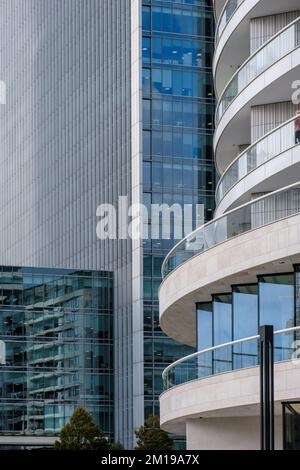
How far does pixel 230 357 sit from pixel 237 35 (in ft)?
49.6

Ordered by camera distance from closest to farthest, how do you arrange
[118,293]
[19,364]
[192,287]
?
[192,287] < [19,364] < [118,293]

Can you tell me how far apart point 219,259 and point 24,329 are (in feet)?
238

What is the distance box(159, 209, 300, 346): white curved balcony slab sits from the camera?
29.3 meters

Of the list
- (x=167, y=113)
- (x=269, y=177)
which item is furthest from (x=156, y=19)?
(x=269, y=177)

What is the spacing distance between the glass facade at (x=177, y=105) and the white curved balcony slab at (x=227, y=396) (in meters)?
74.5

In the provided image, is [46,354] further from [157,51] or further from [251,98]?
[251,98]

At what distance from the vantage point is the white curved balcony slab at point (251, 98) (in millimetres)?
35969

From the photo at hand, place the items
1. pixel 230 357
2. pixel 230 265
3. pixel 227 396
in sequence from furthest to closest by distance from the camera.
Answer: pixel 230 265 < pixel 230 357 < pixel 227 396

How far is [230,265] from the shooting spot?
3212 cm

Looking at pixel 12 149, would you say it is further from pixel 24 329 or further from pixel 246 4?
pixel 246 4

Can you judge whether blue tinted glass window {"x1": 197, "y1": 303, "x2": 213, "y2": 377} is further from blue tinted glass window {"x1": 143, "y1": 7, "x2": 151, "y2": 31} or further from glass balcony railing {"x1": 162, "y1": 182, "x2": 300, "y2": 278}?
blue tinted glass window {"x1": 143, "y1": 7, "x2": 151, "y2": 31}

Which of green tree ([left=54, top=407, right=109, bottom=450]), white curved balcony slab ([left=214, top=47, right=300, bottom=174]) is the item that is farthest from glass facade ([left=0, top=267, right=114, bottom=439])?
white curved balcony slab ([left=214, top=47, right=300, bottom=174])

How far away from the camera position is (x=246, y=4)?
1593 inches
